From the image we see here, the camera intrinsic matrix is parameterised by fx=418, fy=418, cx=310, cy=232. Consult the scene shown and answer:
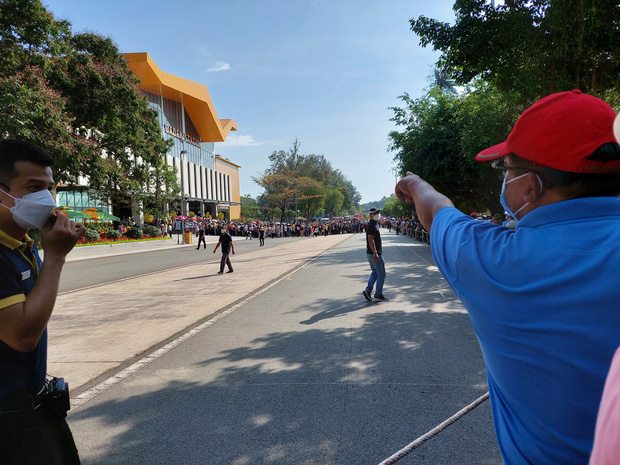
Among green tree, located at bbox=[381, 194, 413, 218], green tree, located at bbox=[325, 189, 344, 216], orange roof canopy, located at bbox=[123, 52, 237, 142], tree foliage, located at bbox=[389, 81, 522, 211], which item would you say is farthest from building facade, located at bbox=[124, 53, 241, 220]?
tree foliage, located at bbox=[389, 81, 522, 211]

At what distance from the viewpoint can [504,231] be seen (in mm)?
1061

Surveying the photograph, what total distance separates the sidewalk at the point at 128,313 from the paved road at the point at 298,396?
36cm

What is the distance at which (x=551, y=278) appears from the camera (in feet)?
3.03

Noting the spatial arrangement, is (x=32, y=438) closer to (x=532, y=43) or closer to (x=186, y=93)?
(x=532, y=43)

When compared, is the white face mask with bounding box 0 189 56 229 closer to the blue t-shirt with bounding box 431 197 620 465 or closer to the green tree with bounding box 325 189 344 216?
the blue t-shirt with bounding box 431 197 620 465

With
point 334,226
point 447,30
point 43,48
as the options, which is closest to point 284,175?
point 334,226

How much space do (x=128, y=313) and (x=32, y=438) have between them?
6867mm

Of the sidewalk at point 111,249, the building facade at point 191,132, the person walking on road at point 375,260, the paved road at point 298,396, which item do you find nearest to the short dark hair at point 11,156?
the paved road at point 298,396

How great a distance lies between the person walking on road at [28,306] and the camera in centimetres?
149

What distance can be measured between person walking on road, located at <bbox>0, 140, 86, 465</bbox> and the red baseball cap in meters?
1.60

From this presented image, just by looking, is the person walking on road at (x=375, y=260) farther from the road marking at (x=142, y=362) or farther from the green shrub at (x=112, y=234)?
the green shrub at (x=112, y=234)

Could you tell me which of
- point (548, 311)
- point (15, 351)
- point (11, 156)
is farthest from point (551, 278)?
point (11, 156)

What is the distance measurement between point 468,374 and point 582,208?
385 centimetres

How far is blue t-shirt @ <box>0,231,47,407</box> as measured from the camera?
4.85 ft
